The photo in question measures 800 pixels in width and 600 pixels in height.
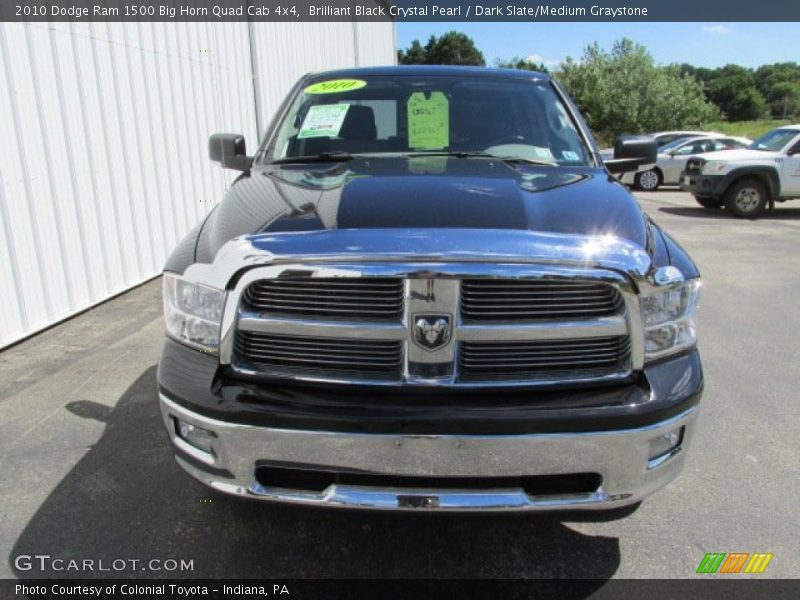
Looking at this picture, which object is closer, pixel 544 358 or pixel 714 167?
pixel 544 358

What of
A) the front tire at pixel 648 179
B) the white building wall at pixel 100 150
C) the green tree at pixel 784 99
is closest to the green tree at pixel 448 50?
the green tree at pixel 784 99

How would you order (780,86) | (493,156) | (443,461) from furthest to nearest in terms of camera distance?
(780,86), (493,156), (443,461)

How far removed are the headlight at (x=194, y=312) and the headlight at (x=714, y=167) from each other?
12243 mm

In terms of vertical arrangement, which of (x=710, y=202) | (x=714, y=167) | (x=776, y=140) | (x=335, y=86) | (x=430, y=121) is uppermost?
(x=335, y=86)

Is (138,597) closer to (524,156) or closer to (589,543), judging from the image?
(589,543)

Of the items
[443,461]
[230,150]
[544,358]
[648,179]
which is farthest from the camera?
[648,179]

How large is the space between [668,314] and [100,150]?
5278mm

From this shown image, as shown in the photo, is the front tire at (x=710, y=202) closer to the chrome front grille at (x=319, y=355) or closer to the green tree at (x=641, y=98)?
the chrome front grille at (x=319, y=355)

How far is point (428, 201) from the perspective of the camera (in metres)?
2.20

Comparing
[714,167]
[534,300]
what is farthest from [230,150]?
[714,167]

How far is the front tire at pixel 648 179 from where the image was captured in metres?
17.0

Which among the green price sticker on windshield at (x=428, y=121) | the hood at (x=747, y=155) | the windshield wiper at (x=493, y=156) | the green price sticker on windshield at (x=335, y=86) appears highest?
the green price sticker on windshield at (x=335, y=86)

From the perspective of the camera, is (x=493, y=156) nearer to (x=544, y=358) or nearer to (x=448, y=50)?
(x=544, y=358)

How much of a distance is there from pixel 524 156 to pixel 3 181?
149 inches
